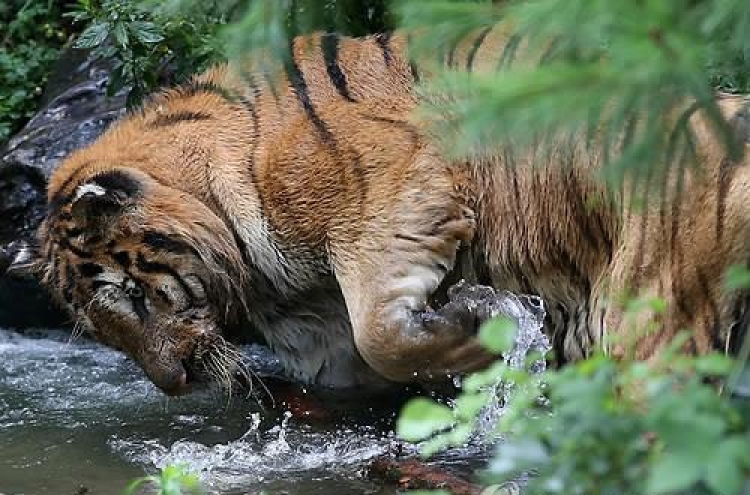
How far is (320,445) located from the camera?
189 inches

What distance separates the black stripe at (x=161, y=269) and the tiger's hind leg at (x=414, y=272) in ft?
2.33

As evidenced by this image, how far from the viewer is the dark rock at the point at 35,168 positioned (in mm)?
6672

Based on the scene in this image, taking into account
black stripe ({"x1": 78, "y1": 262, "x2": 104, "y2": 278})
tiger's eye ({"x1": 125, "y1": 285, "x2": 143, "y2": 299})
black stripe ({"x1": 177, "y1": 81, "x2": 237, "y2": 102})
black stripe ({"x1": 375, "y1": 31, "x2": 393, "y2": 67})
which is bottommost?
tiger's eye ({"x1": 125, "y1": 285, "x2": 143, "y2": 299})

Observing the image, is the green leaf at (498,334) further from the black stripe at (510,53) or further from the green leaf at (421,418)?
the black stripe at (510,53)

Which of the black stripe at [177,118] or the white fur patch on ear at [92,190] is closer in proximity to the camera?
the white fur patch on ear at [92,190]

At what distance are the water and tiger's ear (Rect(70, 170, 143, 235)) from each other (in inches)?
34.0

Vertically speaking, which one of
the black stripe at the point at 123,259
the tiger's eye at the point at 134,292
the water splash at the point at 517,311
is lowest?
the water splash at the point at 517,311

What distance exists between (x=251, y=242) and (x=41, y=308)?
2528 mm

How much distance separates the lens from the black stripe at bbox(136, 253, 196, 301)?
4.68 m

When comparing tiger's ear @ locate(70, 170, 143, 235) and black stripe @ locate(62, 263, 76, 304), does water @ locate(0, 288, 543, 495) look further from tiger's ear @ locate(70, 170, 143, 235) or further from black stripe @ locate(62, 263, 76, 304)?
tiger's ear @ locate(70, 170, 143, 235)

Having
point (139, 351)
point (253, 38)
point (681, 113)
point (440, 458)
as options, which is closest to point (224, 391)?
point (139, 351)

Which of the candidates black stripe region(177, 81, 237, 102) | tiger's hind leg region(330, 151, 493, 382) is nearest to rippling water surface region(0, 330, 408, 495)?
tiger's hind leg region(330, 151, 493, 382)

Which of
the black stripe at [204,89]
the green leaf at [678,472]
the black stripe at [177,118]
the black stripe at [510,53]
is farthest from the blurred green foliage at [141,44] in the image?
the green leaf at [678,472]

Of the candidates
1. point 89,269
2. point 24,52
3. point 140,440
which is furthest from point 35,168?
point 140,440
